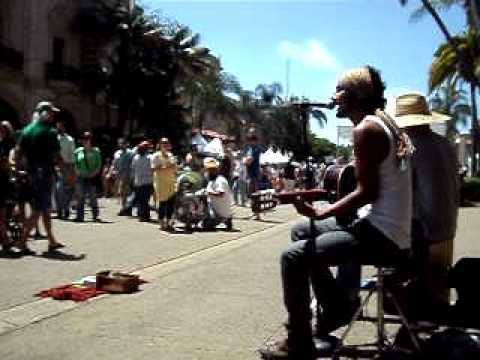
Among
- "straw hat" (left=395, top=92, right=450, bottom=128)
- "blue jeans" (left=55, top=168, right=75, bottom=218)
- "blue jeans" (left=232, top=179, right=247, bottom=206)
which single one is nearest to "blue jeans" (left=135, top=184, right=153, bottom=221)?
"blue jeans" (left=55, top=168, right=75, bottom=218)

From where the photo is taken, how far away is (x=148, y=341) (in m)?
5.40

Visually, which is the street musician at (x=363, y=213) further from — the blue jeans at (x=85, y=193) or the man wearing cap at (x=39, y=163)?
the blue jeans at (x=85, y=193)

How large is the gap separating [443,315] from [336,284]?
2.31 ft

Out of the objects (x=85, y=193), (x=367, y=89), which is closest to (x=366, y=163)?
(x=367, y=89)

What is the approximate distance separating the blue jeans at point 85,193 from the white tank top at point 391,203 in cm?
1104

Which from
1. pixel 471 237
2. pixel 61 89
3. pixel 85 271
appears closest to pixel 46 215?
pixel 85 271

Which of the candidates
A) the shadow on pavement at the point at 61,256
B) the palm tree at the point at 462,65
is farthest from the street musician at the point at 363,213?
the palm tree at the point at 462,65

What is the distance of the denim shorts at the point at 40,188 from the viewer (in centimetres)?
961

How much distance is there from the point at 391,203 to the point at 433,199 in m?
0.88

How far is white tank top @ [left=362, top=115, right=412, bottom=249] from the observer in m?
4.21

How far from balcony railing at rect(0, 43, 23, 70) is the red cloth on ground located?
25.6 meters

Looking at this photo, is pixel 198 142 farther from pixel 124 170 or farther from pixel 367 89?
pixel 367 89

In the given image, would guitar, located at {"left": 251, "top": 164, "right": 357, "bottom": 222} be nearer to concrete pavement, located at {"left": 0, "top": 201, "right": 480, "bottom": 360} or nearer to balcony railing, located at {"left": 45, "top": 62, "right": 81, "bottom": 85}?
concrete pavement, located at {"left": 0, "top": 201, "right": 480, "bottom": 360}

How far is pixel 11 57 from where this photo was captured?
31.2m
